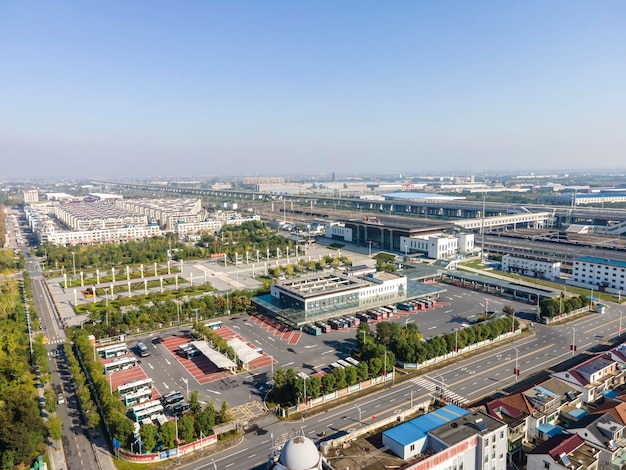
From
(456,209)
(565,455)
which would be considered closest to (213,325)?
(565,455)

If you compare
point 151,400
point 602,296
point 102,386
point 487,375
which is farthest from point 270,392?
point 602,296

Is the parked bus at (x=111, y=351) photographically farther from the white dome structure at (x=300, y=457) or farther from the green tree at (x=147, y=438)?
the white dome structure at (x=300, y=457)

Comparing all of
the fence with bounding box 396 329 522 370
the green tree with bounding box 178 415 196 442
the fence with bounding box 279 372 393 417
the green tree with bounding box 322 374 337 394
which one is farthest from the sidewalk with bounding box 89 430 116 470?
the fence with bounding box 396 329 522 370

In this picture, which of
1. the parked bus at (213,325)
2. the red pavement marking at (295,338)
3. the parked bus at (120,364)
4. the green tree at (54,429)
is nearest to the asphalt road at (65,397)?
the green tree at (54,429)

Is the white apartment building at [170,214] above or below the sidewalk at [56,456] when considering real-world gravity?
above

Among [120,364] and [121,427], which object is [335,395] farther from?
[120,364]

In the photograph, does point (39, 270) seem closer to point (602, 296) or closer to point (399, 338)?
point (399, 338)
